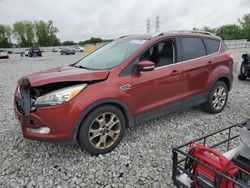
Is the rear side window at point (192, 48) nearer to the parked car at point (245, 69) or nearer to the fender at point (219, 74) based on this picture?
the fender at point (219, 74)

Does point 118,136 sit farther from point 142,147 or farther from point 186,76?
point 186,76

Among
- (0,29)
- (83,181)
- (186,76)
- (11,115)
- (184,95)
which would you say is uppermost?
(0,29)

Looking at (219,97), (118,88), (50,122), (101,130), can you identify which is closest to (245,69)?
(219,97)

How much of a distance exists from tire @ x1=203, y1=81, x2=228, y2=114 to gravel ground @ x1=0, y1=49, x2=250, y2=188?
0.20 metres

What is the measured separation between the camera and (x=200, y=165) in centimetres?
190

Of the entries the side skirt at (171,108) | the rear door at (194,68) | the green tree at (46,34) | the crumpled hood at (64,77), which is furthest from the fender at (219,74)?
the green tree at (46,34)

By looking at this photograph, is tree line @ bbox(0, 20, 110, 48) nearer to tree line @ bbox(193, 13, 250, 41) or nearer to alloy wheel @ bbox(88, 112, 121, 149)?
tree line @ bbox(193, 13, 250, 41)

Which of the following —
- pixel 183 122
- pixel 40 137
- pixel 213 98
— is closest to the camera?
pixel 40 137

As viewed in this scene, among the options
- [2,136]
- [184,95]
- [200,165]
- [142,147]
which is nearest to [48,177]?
[142,147]

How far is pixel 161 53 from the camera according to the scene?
151 inches

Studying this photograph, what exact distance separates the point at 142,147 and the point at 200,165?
5.26 feet

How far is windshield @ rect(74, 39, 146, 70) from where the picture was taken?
3.57 meters

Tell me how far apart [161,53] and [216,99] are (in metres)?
1.68

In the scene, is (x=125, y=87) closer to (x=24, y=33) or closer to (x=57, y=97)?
(x=57, y=97)
